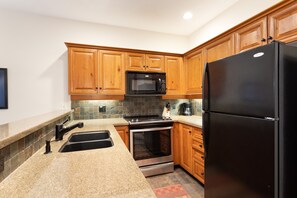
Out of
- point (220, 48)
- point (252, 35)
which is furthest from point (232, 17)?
point (252, 35)

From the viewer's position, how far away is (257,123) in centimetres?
110

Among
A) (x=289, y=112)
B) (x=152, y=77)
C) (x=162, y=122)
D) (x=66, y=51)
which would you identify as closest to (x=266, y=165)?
(x=289, y=112)

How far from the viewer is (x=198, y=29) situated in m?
3.15

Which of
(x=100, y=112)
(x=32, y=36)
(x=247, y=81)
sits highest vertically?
(x=32, y=36)

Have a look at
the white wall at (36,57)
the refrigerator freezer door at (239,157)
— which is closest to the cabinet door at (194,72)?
the refrigerator freezer door at (239,157)

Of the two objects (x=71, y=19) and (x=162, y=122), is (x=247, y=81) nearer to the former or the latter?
(x=162, y=122)

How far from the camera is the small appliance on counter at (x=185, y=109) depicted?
3.22 metres

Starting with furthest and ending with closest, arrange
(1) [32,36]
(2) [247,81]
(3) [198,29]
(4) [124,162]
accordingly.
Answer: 1. (3) [198,29]
2. (1) [32,36]
3. (2) [247,81]
4. (4) [124,162]

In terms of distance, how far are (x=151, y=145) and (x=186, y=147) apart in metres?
0.58

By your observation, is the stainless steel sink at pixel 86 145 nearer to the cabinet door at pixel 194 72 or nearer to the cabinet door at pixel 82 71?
the cabinet door at pixel 82 71

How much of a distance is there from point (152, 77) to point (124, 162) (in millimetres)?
1978

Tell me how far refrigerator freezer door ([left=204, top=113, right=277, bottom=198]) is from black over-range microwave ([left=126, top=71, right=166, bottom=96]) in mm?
1338

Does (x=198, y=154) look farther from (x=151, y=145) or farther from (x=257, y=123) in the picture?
(x=257, y=123)

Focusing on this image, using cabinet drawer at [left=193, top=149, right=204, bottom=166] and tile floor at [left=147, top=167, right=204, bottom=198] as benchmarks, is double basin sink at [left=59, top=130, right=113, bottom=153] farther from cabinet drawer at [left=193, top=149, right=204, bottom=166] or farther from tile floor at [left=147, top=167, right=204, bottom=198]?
cabinet drawer at [left=193, top=149, right=204, bottom=166]
